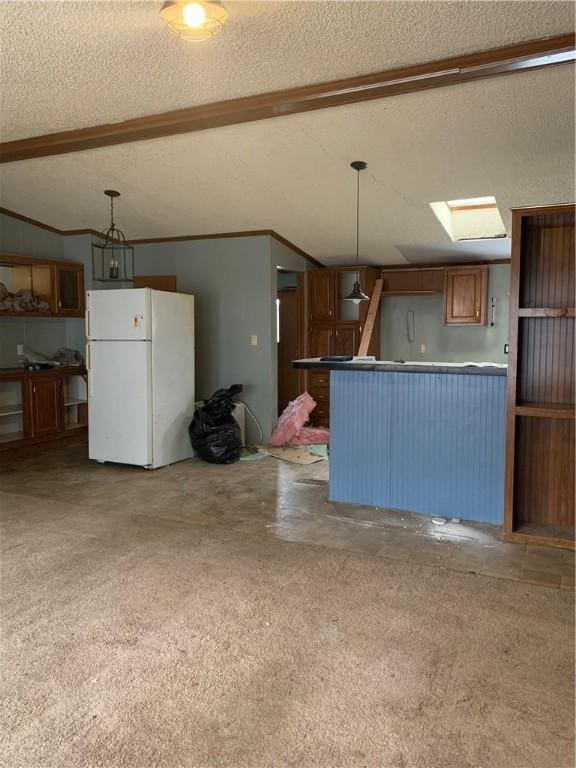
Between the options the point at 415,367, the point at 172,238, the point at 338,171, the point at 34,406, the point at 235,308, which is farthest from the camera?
the point at 172,238

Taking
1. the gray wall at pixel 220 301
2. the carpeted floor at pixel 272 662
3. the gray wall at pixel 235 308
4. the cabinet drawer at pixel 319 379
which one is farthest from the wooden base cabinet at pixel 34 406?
the carpeted floor at pixel 272 662

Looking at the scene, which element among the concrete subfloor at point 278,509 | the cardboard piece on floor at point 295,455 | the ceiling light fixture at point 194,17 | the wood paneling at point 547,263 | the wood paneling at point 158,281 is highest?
the ceiling light fixture at point 194,17

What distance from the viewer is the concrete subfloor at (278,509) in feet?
10.1

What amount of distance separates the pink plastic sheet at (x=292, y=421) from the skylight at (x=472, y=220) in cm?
231

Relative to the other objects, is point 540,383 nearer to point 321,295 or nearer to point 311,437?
point 311,437

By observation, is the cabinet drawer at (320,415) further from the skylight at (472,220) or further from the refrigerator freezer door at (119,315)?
the refrigerator freezer door at (119,315)

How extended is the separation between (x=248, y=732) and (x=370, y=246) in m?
5.30

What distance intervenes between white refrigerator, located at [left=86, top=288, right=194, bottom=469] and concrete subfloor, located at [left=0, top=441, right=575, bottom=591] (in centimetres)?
22

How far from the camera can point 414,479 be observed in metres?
3.83

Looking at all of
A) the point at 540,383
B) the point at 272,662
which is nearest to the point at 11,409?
the point at 272,662

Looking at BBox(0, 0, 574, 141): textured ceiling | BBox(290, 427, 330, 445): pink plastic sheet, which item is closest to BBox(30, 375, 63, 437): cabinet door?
BBox(290, 427, 330, 445): pink plastic sheet

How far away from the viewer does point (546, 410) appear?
317 centimetres

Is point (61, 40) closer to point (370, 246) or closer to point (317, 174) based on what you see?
point (317, 174)

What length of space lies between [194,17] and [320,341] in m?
4.73
